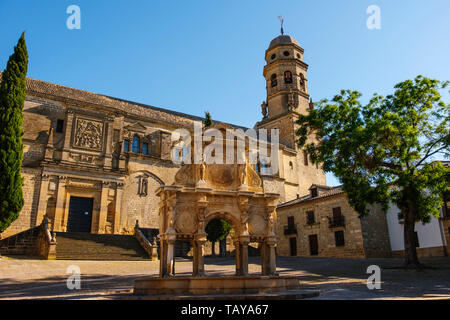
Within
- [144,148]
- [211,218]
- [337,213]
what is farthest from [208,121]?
[211,218]

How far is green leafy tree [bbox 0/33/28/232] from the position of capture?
1947 cm

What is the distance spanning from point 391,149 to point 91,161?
2170 centimetres

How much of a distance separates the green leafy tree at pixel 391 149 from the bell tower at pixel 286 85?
2217 centimetres

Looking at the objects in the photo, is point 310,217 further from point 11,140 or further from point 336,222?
point 11,140

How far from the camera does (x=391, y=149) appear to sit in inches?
685

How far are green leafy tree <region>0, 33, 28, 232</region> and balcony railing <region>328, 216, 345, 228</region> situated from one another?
2252 cm

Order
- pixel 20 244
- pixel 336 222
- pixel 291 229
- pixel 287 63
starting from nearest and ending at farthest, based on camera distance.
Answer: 1. pixel 20 244
2. pixel 336 222
3. pixel 291 229
4. pixel 287 63

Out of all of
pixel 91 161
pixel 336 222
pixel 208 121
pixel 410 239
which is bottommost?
pixel 410 239

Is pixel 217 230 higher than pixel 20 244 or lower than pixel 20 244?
higher

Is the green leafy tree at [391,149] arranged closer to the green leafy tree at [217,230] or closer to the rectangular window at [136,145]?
the green leafy tree at [217,230]

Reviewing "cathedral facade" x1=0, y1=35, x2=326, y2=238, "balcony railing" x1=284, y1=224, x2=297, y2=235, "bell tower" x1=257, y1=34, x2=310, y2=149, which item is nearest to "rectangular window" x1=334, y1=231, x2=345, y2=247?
"balcony railing" x1=284, y1=224, x2=297, y2=235

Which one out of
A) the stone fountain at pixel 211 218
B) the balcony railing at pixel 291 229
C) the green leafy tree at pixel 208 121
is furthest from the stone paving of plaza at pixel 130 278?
the green leafy tree at pixel 208 121

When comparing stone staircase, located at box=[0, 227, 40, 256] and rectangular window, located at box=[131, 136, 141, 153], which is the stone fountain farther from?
rectangular window, located at box=[131, 136, 141, 153]

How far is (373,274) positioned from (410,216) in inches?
169
